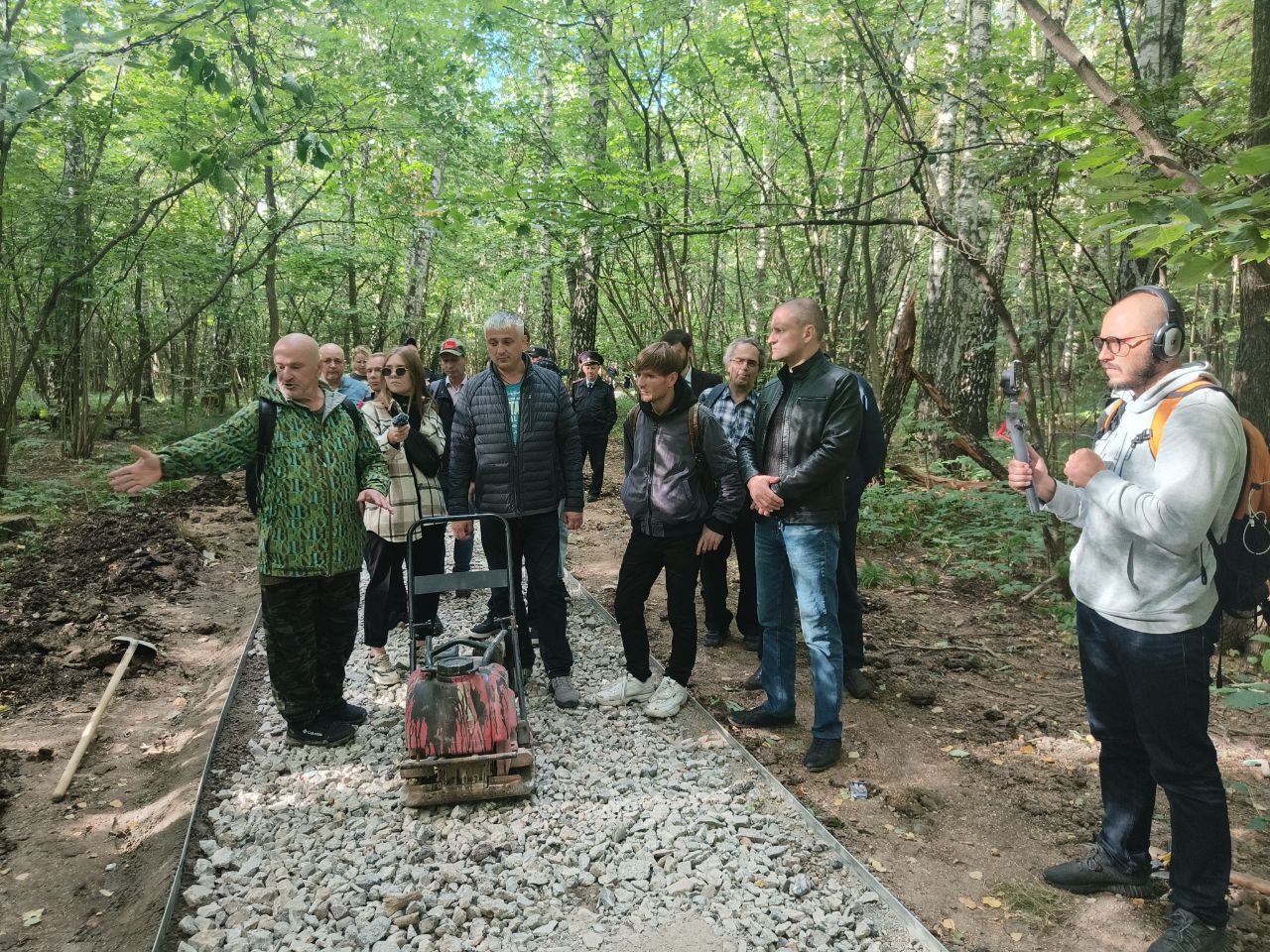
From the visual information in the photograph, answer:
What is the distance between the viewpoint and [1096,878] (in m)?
2.84

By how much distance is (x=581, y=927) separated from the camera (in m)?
2.74

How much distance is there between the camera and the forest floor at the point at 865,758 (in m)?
2.88

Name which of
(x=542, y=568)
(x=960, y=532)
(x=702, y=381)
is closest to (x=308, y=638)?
(x=542, y=568)

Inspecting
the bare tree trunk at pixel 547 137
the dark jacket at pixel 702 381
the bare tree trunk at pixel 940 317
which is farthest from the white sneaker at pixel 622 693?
the bare tree trunk at pixel 940 317

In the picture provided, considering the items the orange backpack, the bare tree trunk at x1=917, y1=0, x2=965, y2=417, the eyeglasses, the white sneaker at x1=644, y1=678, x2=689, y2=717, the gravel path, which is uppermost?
the bare tree trunk at x1=917, y1=0, x2=965, y2=417

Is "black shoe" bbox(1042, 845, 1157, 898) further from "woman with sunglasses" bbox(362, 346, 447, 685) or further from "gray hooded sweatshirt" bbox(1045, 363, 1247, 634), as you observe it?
"woman with sunglasses" bbox(362, 346, 447, 685)

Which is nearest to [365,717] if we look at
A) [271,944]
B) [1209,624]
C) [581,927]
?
[271,944]

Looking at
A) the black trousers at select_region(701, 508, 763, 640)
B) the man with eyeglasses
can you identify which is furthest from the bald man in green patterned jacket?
the black trousers at select_region(701, 508, 763, 640)

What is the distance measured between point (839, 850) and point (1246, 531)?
191cm

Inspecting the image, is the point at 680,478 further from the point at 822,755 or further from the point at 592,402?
the point at 592,402

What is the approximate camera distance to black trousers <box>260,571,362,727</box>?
3.88 metres

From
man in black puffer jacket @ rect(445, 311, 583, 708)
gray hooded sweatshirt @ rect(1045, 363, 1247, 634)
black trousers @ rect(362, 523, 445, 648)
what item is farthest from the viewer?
black trousers @ rect(362, 523, 445, 648)

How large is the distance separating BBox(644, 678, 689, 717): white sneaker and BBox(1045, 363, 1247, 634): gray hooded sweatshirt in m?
2.40

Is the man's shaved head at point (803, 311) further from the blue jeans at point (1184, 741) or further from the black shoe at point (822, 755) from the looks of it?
the black shoe at point (822, 755)
